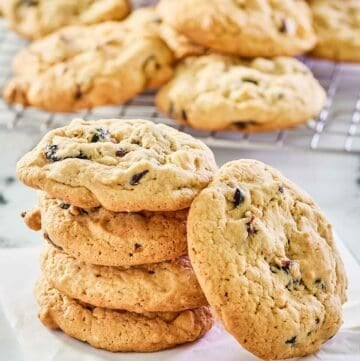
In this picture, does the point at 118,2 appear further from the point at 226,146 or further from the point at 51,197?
the point at 51,197

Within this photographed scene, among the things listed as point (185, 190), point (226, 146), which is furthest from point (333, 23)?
point (185, 190)

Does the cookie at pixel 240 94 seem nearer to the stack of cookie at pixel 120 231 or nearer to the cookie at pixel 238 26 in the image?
the cookie at pixel 238 26

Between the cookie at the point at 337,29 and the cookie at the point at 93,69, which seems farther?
the cookie at the point at 337,29

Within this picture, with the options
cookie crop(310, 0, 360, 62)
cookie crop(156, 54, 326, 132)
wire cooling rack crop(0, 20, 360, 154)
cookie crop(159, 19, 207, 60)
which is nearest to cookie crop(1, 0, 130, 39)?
wire cooling rack crop(0, 20, 360, 154)

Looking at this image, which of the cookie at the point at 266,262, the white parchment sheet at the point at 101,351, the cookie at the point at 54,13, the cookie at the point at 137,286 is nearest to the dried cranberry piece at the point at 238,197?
the cookie at the point at 266,262

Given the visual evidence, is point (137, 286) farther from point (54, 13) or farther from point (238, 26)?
point (54, 13)

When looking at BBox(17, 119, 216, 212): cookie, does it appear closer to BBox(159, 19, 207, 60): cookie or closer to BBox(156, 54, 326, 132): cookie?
BBox(156, 54, 326, 132): cookie
